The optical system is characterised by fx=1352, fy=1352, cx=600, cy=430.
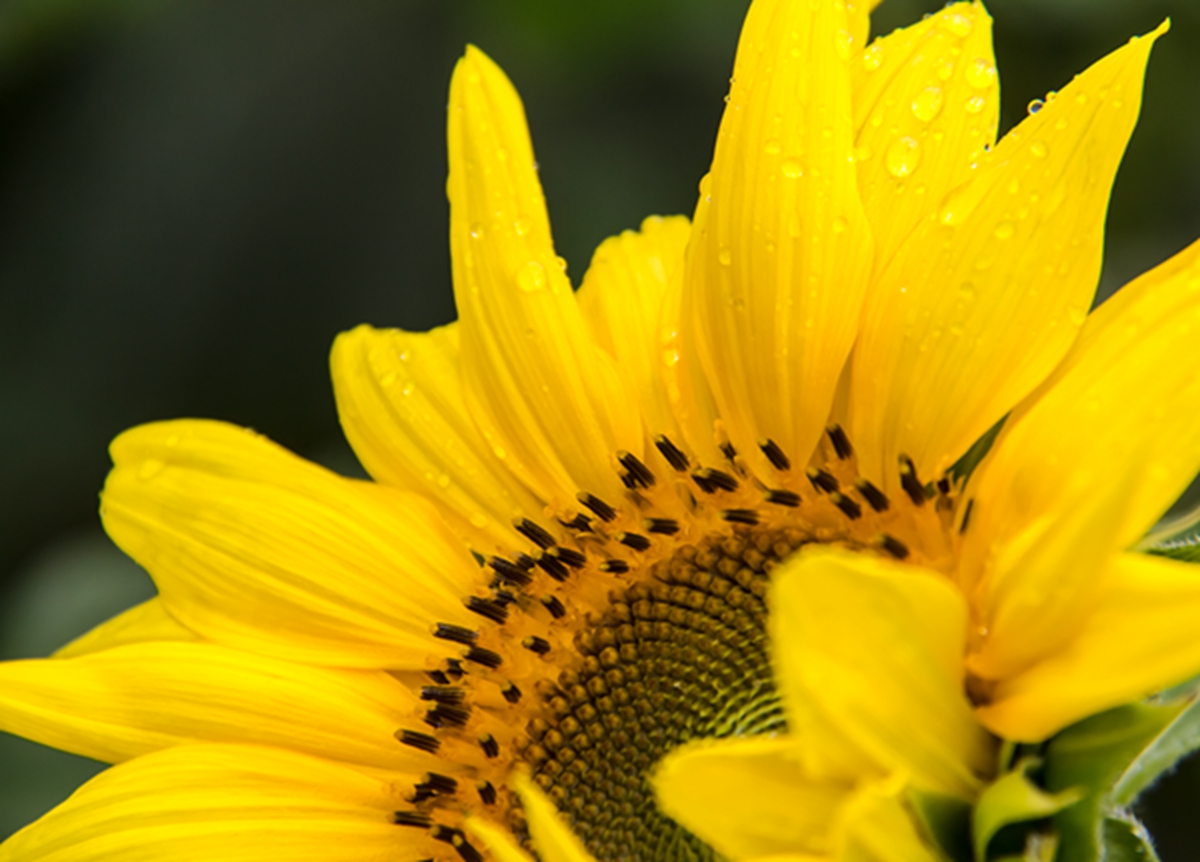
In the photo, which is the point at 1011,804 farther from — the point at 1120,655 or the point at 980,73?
the point at 980,73

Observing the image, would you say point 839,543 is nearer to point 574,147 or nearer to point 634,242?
point 634,242

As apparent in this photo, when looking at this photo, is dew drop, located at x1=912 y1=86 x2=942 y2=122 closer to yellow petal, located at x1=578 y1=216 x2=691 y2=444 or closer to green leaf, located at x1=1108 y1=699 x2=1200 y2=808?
yellow petal, located at x1=578 y1=216 x2=691 y2=444

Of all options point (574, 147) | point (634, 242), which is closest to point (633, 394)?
point (634, 242)

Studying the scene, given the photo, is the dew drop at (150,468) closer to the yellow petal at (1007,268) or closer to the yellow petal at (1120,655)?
the yellow petal at (1007,268)

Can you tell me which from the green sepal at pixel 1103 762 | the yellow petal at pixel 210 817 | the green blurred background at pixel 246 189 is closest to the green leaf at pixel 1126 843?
the green sepal at pixel 1103 762

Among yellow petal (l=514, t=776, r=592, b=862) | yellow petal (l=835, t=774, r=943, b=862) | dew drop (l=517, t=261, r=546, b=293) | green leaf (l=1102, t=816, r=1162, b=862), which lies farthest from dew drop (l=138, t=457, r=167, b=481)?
green leaf (l=1102, t=816, r=1162, b=862)

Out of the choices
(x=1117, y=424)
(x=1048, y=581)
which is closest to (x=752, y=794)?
(x=1048, y=581)
